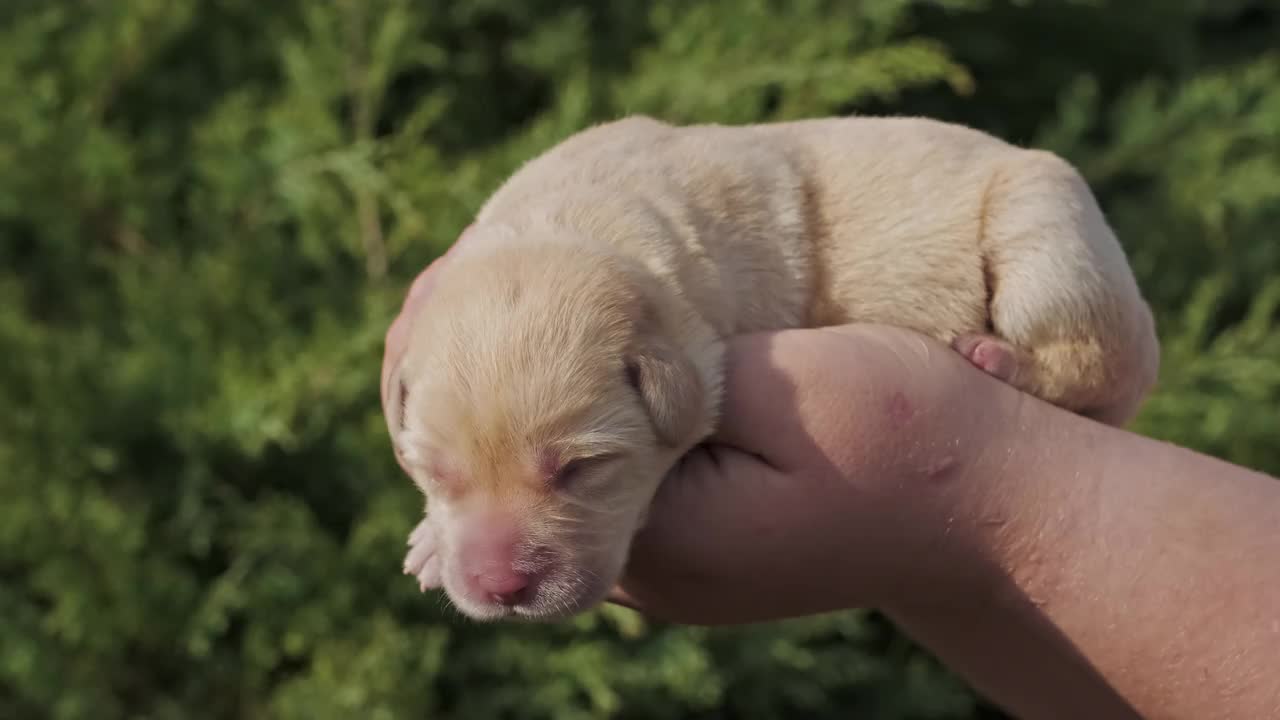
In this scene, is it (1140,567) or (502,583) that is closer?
(502,583)

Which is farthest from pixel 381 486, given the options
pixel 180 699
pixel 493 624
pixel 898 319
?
pixel 898 319

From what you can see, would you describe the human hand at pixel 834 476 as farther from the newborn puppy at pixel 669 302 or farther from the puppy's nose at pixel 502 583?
the puppy's nose at pixel 502 583

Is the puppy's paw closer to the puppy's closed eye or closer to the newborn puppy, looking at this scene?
the newborn puppy

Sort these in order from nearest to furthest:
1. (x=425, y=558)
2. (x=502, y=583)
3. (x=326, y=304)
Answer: (x=502, y=583) < (x=425, y=558) < (x=326, y=304)

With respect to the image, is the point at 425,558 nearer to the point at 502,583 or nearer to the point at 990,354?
the point at 502,583

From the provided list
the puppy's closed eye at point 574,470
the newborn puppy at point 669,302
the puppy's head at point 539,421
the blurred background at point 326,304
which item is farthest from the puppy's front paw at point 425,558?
the blurred background at point 326,304

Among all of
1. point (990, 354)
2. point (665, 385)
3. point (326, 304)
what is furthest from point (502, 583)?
point (326, 304)

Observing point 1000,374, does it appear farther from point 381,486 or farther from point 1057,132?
point 1057,132
